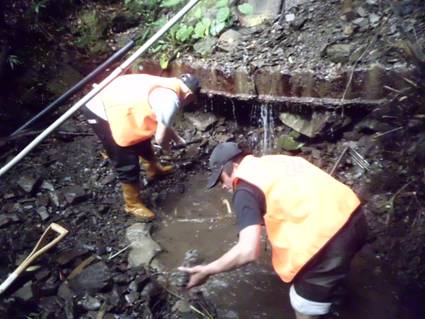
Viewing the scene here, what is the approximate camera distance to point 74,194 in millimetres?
5141

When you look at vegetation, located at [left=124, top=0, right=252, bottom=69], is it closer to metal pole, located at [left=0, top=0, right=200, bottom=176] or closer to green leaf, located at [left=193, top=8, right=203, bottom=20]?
green leaf, located at [left=193, top=8, right=203, bottom=20]

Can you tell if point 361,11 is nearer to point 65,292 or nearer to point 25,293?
point 65,292

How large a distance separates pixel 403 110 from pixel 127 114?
2547 mm

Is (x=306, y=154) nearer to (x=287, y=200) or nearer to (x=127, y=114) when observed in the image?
(x=127, y=114)

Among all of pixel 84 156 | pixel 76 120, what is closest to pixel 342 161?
pixel 84 156

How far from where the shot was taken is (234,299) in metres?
4.00

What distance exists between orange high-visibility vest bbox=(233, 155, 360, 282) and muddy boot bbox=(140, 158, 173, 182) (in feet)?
8.75

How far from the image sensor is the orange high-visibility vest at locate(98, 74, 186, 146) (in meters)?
4.18

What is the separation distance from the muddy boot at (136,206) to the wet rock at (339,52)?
8.65 feet

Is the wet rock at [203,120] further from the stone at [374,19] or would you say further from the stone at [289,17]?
the stone at [374,19]

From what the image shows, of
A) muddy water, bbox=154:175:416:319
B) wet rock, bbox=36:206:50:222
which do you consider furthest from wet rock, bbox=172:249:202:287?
wet rock, bbox=36:206:50:222

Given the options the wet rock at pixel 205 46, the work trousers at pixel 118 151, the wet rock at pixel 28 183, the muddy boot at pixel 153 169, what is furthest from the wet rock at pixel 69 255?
the wet rock at pixel 205 46

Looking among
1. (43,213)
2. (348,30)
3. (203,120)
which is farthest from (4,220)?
(348,30)

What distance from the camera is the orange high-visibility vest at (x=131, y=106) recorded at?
164 inches
